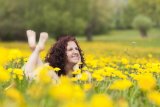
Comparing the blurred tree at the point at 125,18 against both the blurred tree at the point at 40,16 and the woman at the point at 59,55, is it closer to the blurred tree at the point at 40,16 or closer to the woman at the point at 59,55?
the blurred tree at the point at 40,16

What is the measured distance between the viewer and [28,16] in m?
42.9

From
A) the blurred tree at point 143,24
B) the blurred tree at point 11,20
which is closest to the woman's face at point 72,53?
the blurred tree at point 11,20

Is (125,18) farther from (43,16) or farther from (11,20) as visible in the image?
(11,20)

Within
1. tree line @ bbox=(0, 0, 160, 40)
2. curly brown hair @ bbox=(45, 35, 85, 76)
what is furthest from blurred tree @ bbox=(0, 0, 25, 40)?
curly brown hair @ bbox=(45, 35, 85, 76)

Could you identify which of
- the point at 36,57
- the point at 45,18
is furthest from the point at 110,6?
the point at 36,57

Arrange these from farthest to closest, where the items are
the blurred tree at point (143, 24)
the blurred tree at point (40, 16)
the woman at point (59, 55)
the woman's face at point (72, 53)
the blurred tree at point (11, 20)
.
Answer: the blurred tree at point (143, 24), the blurred tree at point (40, 16), the blurred tree at point (11, 20), the woman's face at point (72, 53), the woman at point (59, 55)

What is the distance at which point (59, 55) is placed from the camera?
598cm

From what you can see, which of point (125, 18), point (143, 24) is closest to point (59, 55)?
point (143, 24)

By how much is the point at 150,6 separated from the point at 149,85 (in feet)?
160

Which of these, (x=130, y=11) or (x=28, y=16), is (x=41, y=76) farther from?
(x=130, y=11)

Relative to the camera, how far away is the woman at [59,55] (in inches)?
204

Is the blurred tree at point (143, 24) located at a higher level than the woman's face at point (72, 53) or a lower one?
lower

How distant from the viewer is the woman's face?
5.39 meters

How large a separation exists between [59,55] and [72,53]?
1.62ft
